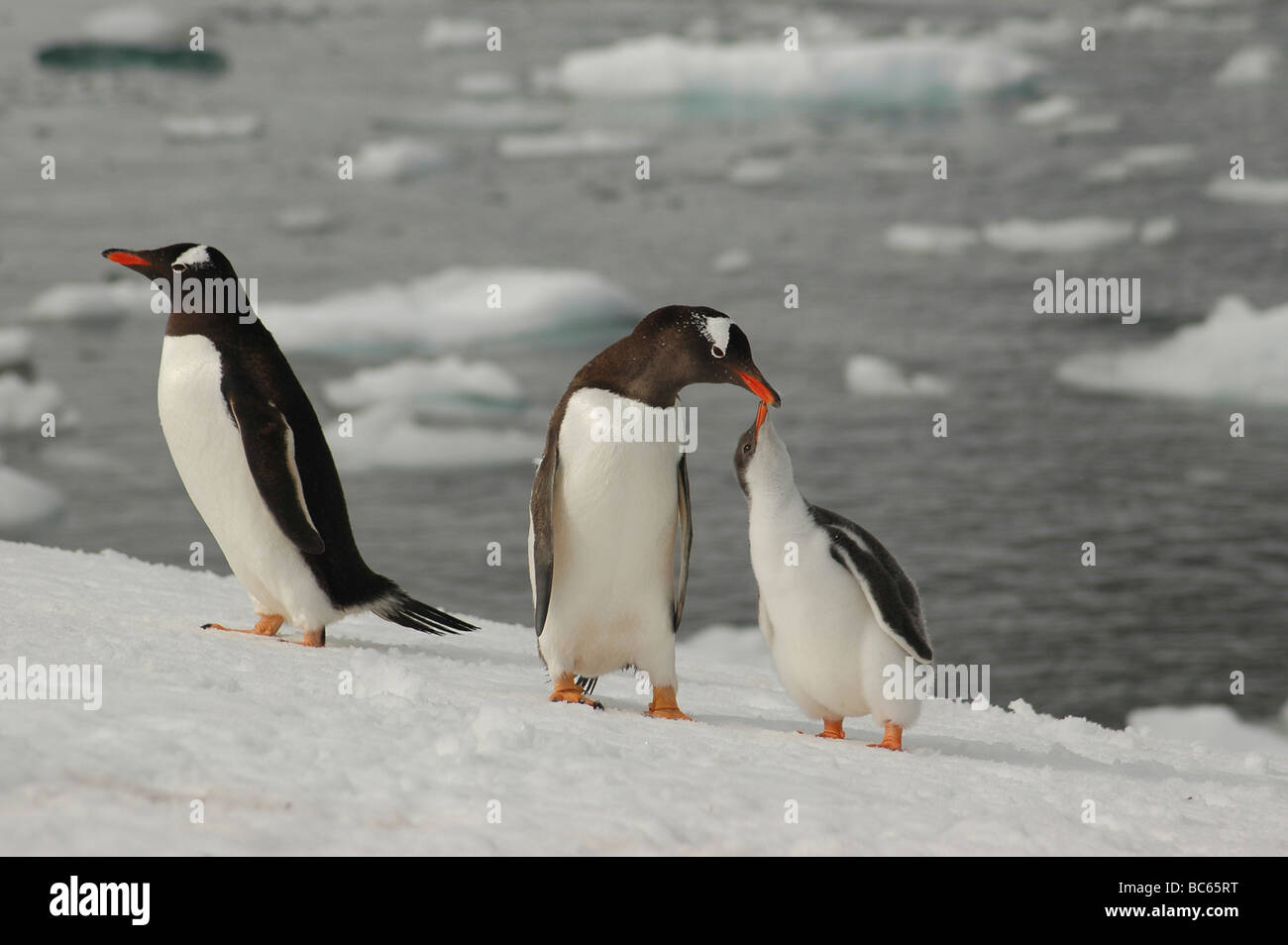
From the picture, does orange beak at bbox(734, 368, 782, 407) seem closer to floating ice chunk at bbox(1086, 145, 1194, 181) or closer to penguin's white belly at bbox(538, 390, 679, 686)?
penguin's white belly at bbox(538, 390, 679, 686)

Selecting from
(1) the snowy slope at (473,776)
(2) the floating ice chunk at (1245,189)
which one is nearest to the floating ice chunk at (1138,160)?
(2) the floating ice chunk at (1245,189)

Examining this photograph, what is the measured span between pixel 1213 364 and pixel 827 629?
9.69 metres

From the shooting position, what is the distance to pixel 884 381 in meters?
12.4

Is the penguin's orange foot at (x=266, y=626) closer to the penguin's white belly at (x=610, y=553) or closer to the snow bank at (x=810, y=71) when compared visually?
the penguin's white belly at (x=610, y=553)

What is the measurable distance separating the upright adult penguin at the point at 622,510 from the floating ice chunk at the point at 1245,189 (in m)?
14.4

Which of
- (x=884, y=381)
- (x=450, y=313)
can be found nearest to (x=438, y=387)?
(x=450, y=313)

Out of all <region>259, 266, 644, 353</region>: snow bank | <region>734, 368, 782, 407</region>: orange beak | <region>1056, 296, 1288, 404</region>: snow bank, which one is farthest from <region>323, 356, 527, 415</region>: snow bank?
<region>734, 368, 782, 407</region>: orange beak

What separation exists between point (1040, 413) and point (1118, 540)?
216 cm

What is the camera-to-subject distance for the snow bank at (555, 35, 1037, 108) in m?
16.7

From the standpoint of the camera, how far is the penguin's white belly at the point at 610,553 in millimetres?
3578

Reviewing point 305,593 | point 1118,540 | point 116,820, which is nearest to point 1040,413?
point 1118,540

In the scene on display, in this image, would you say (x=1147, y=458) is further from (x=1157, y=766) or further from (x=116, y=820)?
(x=116, y=820)

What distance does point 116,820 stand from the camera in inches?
89.1

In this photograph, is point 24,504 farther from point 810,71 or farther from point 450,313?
point 810,71
